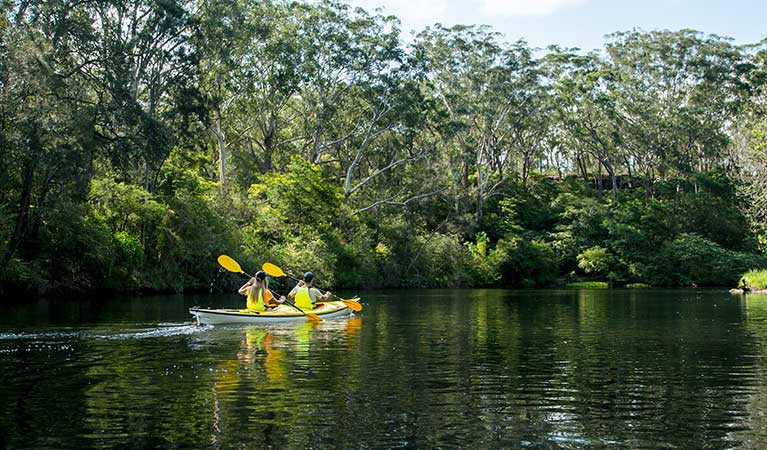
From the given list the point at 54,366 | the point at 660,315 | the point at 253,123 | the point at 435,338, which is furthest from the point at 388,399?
the point at 253,123

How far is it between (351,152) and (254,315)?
43.1 meters

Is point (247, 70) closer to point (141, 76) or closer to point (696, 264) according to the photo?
point (141, 76)

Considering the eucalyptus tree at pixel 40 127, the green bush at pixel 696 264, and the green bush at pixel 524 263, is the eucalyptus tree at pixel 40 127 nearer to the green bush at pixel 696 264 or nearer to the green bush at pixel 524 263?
the green bush at pixel 524 263

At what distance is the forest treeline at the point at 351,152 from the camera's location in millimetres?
31750

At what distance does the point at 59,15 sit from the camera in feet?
103

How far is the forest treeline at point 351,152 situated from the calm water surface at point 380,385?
1169cm

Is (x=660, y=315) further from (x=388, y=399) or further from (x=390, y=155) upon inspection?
(x=390, y=155)

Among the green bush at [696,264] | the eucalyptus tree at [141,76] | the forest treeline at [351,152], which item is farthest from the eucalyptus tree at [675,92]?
the eucalyptus tree at [141,76]

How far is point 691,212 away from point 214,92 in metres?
36.1

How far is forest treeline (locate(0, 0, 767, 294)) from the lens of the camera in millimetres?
31750

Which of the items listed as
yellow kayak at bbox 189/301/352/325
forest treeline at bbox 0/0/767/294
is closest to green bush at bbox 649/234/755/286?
forest treeline at bbox 0/0/767/294

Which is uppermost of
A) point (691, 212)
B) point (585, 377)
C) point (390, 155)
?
point (390, 155)

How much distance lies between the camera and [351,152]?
63.4 metres

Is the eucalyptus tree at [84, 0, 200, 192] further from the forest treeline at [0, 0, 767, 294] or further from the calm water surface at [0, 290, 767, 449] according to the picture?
the calm water surface at [0, 290, 767, 449]
